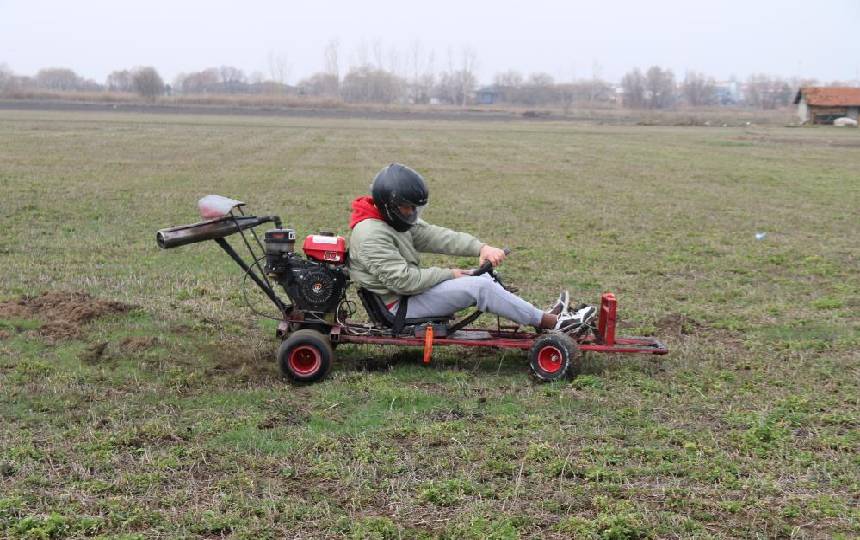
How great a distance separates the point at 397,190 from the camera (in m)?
6.88

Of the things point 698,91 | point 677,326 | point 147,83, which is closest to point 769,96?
point 698,91

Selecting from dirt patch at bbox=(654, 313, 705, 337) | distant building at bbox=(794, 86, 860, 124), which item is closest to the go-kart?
dirt patch at bbox=(654, 313, 705, 337)

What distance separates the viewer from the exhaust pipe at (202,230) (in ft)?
22.0

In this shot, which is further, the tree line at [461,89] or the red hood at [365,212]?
the tree line at [461,89]

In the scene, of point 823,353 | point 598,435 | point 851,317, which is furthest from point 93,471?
point 851,317

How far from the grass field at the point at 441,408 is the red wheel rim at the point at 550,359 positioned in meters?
0.18

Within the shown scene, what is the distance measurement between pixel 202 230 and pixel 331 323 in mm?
1339

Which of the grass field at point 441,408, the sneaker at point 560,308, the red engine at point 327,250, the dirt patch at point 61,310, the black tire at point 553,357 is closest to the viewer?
the grass field at point 441,408

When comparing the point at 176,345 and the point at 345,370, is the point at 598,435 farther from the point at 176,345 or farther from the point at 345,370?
the point at 176,345

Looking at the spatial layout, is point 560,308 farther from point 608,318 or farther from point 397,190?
point 397,190

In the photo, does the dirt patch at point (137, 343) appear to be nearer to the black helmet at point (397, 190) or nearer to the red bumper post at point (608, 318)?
the black helmet at point (397, 190)

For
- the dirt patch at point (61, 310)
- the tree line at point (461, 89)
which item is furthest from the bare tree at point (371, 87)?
the dirt patch at point (61, 310)

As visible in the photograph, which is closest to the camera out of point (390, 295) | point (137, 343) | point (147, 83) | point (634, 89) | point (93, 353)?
point (390, 295)

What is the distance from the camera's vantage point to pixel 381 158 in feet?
100
